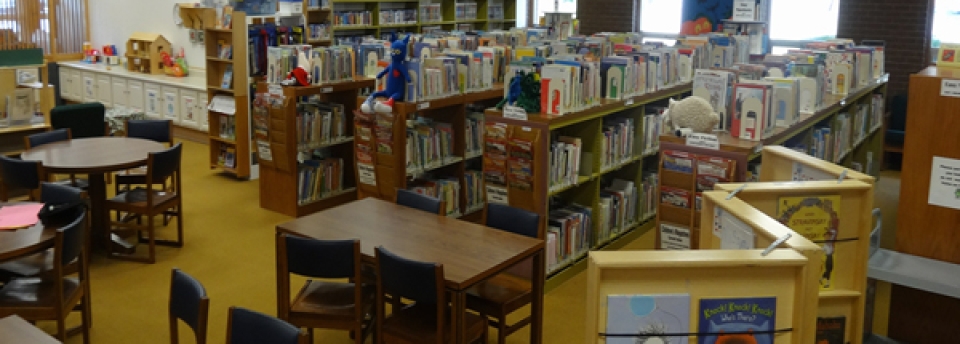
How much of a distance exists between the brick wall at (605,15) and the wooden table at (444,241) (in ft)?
29.8

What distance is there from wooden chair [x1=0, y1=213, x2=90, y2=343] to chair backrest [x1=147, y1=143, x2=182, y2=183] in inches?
58.9

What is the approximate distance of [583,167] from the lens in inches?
241

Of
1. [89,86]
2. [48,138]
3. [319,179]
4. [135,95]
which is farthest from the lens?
[89,86]

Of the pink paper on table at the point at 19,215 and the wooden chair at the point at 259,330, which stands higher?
the pink paper on table at the point at 19,215

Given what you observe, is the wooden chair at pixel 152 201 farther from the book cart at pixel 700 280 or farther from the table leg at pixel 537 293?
the book cart at pixel 700 280

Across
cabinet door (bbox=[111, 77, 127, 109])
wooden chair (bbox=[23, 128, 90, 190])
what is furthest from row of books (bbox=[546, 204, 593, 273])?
cabinet door (bbox=[111, 77, 127, 109])

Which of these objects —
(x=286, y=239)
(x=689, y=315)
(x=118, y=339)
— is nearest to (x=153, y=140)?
(x=118, y=339)

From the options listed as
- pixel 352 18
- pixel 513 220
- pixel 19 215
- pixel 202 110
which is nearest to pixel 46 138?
pixel 19 215

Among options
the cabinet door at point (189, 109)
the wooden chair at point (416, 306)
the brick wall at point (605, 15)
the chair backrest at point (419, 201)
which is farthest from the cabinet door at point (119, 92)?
the wooden chair at point (416, 306)

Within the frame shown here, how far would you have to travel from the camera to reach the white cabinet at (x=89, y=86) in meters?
11.8

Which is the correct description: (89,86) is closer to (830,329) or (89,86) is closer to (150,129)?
(150,129)

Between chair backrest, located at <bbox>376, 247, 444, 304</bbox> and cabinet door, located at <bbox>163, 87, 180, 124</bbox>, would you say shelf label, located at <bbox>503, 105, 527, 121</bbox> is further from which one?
cabinet door, located at <bbox>163, 87, 180, 124</bbox>

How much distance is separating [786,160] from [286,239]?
2.33 metres

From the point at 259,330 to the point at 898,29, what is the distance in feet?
31.4
